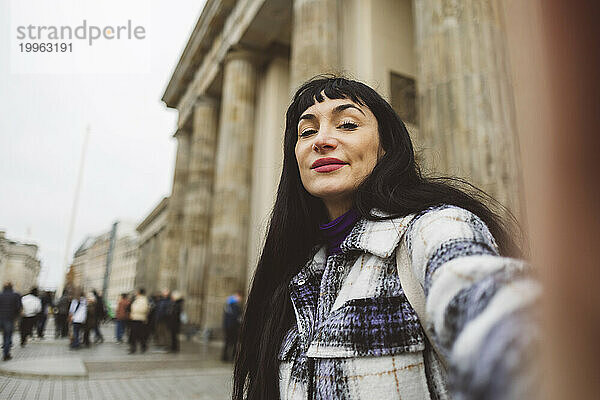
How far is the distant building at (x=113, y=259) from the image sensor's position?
69188mm

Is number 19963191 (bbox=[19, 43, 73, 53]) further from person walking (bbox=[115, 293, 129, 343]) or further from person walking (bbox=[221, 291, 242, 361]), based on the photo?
person walking (bbox=[115, 293, 129, 343])

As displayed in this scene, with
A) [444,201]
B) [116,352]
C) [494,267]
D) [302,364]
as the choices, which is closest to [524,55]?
[494,267]

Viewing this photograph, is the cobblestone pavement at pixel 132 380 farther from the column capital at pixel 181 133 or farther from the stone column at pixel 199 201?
the column capital at pixel 181 133

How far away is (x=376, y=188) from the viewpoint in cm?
116

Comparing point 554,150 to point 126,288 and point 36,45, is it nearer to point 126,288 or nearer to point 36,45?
point 36,45

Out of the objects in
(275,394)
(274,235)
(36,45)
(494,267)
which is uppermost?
(36,45)

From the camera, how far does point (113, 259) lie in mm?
75875

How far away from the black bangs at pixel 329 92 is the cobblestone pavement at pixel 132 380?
3.42 meters

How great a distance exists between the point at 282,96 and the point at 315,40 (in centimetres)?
665

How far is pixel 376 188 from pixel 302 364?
55cm

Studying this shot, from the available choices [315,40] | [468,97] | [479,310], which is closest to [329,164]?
[479,310]

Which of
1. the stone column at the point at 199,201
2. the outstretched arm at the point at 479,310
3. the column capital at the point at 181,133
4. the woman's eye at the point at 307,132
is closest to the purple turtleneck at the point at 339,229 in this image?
the woman's eye at the point at 307,132

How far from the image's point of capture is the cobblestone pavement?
5.89 meters

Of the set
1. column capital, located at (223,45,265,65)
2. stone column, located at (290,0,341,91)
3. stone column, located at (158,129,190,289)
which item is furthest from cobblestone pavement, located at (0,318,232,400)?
column capital, located at (223,45,265,65)
